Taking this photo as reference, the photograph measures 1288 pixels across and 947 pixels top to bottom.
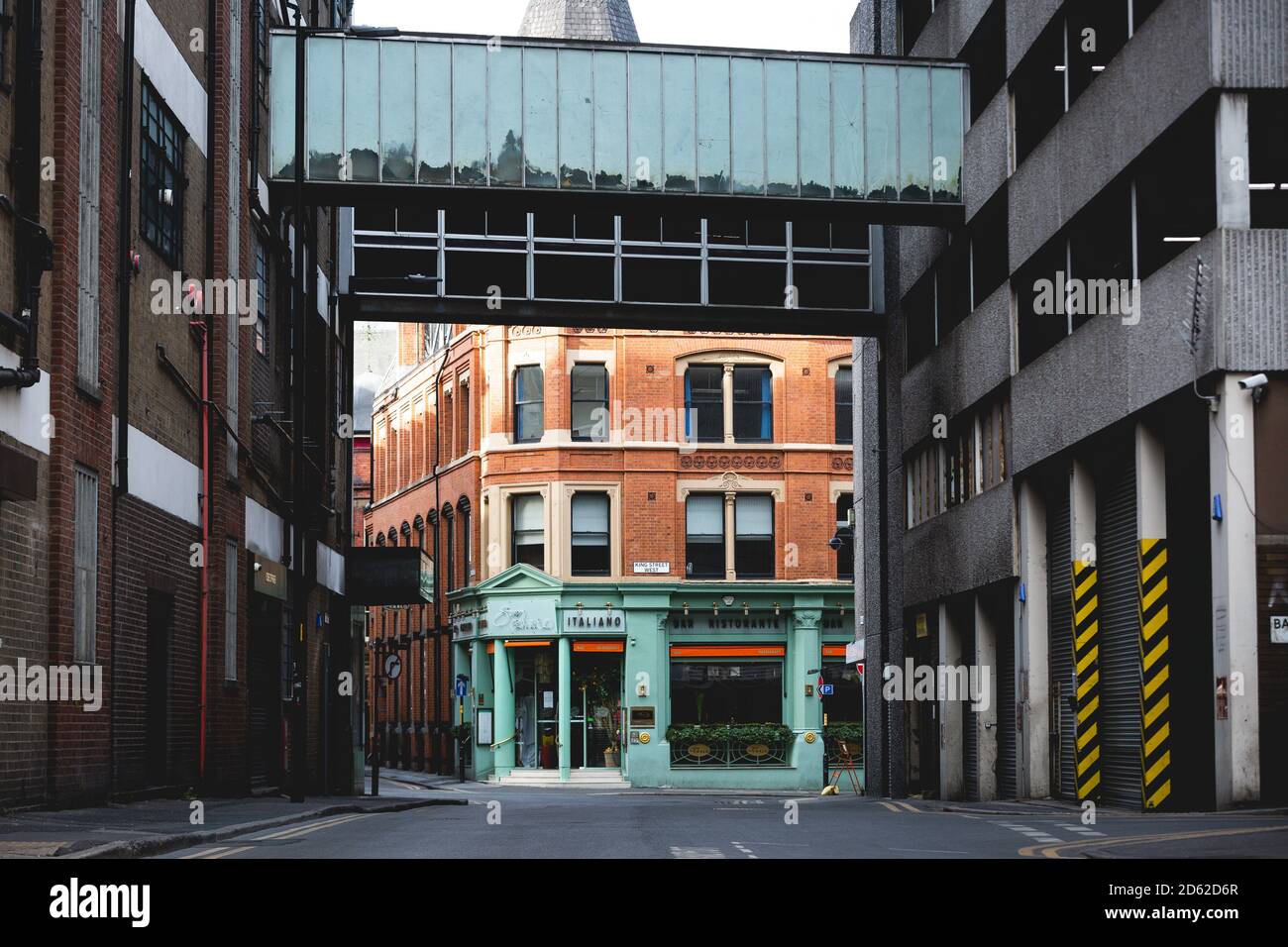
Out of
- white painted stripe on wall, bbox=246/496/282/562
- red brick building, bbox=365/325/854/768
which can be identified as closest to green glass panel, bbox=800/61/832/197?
white painted stripe on wall, bbox=246/496/282/562

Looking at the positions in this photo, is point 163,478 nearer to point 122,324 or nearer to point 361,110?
point 122,324

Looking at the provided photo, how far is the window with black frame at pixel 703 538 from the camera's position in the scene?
5312cm

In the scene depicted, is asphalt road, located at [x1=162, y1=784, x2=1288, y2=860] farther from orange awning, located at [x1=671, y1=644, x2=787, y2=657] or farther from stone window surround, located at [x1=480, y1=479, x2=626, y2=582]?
stone window surround, located at [x1=480, y1=479, x2=626, y2=582]

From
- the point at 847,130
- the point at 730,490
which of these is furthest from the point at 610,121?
the point at 730,490

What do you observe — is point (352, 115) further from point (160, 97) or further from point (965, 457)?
point (965, 457)

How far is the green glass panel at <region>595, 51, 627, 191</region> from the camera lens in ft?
94.0

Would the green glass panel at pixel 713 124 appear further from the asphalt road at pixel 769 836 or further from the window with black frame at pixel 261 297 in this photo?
the asphalt road at pixel 769 836

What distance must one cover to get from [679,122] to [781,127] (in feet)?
5.42

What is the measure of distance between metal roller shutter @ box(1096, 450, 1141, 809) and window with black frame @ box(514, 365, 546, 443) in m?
30.8

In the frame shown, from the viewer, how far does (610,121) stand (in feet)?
94.3

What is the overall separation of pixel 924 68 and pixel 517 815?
14614mm

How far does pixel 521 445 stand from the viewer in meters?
53.3

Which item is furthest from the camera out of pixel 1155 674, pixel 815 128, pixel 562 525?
pixel 562 525

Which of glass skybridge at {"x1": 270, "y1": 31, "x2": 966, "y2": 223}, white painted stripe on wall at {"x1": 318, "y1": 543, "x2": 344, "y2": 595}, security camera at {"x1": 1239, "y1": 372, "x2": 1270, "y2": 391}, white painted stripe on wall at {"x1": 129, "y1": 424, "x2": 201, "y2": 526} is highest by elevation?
glass skybridge at {"x1": 270, "y1": 31, "x2": 966, "y2": 223}
